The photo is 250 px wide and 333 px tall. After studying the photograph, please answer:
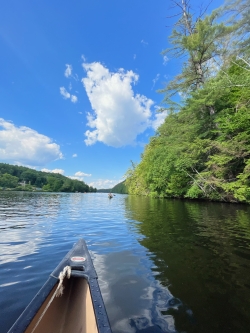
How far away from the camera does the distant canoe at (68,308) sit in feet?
6.20

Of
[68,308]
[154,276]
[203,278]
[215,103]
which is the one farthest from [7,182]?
[203,278]

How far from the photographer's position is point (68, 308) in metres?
2.58

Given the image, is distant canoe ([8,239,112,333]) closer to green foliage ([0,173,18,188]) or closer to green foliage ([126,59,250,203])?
green foliage ([126,59,250,203])

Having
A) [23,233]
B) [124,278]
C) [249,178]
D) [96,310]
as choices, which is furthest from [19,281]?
[249,178]

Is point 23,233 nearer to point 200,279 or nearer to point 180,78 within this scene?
point 200,279

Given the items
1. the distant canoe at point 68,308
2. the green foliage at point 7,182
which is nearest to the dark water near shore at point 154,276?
the distant canoe at point 68,308

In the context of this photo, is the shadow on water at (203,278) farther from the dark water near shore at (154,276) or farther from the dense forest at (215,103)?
the dense forest at (215,103)

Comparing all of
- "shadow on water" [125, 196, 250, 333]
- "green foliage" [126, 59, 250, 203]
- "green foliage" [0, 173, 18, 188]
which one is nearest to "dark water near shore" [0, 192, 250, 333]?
"shadow on water" [125, 196, 250, 333]

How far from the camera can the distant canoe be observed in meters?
1.89

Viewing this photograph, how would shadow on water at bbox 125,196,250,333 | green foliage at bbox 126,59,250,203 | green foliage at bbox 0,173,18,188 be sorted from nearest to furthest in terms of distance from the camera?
shadow on water at bbox 125,196,250,333 < green foliage at bbox 126,59,250,203 < green foliage at bbox 0,173,18,188

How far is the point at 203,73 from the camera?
2341 cm

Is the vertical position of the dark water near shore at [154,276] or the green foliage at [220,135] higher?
the green foliage at [220,135]

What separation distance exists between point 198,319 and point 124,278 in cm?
167

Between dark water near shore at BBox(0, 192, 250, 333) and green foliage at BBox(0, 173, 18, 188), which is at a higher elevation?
green foliage at BBox(0, 173, 18, 188)
